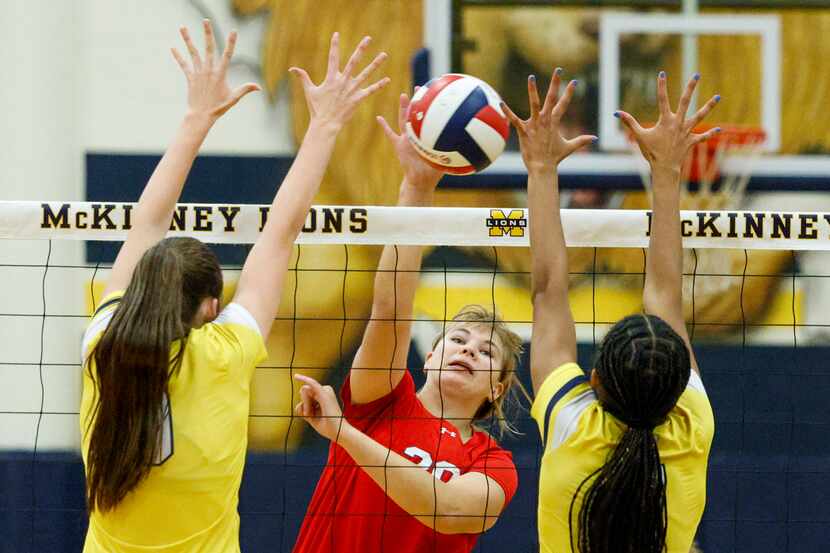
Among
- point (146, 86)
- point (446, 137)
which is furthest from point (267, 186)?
point (446, 137)

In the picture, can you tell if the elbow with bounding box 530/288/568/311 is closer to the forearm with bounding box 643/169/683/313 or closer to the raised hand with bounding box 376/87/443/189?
the forearm with bounding box 643/169/683/313

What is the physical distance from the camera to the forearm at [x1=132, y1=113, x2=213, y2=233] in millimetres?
2561

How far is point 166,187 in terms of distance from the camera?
2.59 meters

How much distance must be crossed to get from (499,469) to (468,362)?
0.35m

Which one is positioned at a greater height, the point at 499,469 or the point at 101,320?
the point at 101,320

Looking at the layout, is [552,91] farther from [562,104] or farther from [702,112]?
[702,112]

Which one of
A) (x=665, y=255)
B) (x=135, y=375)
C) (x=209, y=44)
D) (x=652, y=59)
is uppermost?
(x=652, y=59)

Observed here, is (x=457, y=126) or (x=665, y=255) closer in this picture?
(x=665, y=255)

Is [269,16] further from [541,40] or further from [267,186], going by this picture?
[541,40]

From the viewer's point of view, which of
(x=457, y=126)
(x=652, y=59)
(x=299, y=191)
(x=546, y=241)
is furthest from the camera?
(x=652, y=59)

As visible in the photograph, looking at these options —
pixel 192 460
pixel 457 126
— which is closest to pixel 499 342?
pixel 457 126

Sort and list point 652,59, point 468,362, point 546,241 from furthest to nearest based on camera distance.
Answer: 1. point 652,59
2. point 468,362
3. point 546,241

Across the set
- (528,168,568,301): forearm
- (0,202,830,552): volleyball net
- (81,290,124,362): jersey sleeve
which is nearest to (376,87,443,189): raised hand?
(528,168,568,301): forearm

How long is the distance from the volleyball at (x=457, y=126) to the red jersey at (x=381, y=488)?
677mm
